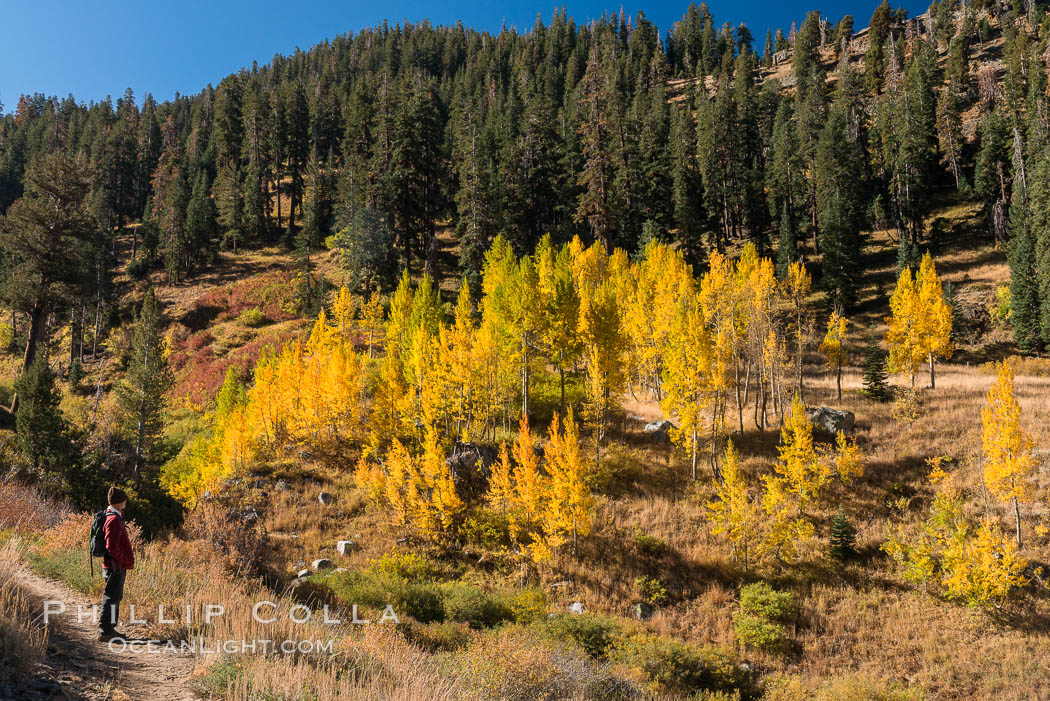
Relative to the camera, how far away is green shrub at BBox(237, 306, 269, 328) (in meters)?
53.8

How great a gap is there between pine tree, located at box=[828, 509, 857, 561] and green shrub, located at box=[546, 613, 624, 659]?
38.6 feet

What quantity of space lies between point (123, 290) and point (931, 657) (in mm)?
82959

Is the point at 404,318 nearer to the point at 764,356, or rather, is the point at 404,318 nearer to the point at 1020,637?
the point at 764,356

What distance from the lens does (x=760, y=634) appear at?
18266 millimetres

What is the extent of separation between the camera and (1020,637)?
58.2 feet

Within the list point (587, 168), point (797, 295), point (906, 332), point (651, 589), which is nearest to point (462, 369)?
point (651, 589)

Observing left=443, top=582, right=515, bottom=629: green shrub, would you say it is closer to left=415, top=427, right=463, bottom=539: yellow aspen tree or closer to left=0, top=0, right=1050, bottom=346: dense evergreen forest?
left=415, top=427, right=463, bottom=539: yellow aspen tree

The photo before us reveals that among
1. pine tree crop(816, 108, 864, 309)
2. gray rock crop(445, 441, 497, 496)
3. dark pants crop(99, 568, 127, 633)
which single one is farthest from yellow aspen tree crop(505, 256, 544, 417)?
pine tree crop(816, 108, 864, 309)

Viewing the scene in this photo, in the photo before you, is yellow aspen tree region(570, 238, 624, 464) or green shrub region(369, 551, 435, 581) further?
yellow aspen tree region(570, 238, 624, 464)

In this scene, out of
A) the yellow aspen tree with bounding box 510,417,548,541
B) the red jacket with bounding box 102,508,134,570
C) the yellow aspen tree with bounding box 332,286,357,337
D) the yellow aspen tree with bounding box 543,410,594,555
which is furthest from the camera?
the yellow aspen tree with bounding box 332,286,357,337

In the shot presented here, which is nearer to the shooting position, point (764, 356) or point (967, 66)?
point (764, 356)

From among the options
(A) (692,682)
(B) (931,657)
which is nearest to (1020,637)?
(B) (931,657)

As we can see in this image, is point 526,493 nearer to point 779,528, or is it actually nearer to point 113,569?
point 779,528

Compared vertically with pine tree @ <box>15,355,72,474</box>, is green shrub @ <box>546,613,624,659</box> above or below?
below
